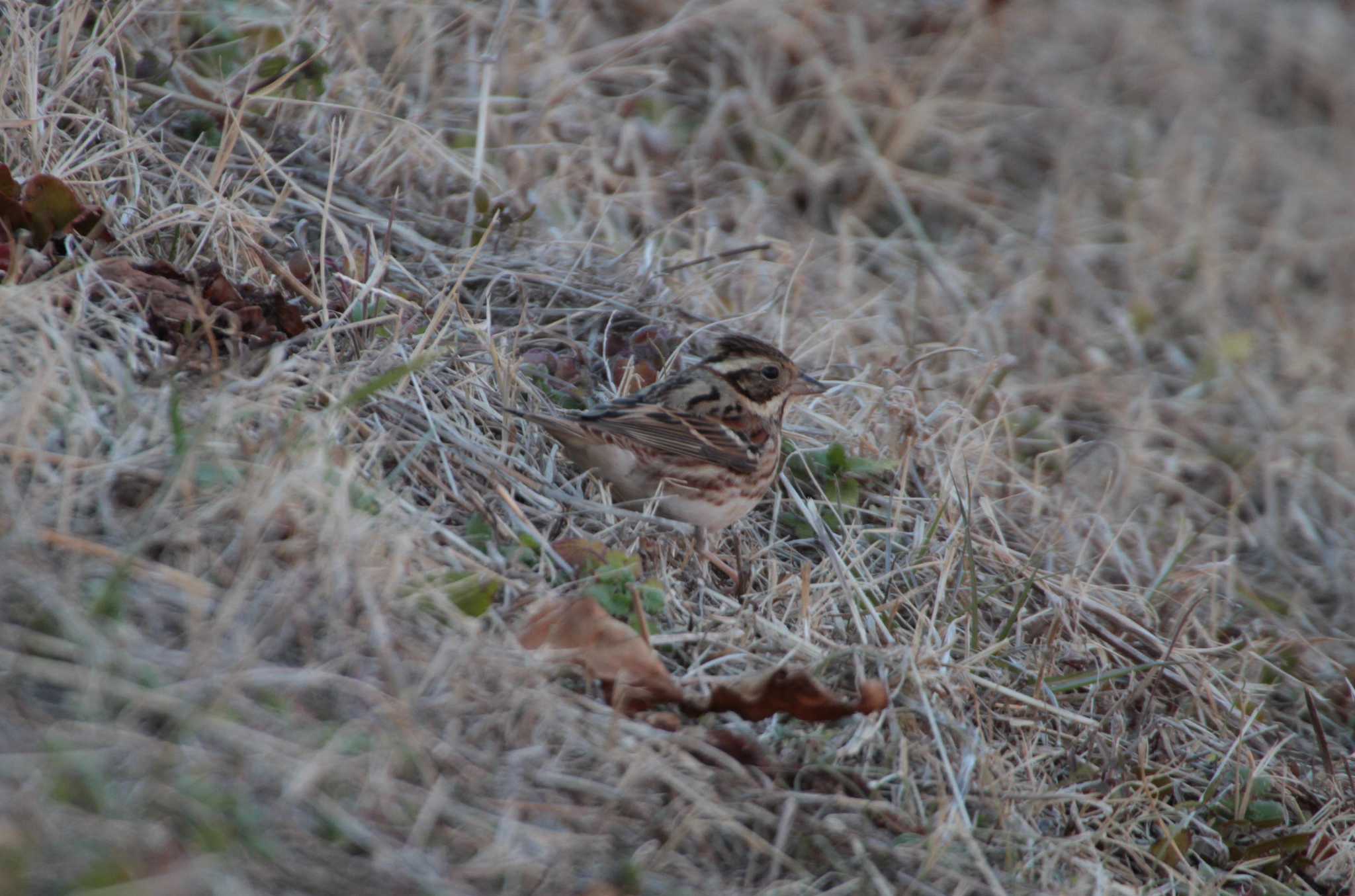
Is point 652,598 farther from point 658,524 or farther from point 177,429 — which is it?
point 177,429

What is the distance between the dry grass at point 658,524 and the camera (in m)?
3.00

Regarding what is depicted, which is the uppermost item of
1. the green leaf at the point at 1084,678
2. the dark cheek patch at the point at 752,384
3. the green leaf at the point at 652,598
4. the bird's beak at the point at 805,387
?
the green leaf at the point at 652,598

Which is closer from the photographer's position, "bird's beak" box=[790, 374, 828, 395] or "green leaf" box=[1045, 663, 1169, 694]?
"green leaf" box=[1045, 663, 1169, 694]

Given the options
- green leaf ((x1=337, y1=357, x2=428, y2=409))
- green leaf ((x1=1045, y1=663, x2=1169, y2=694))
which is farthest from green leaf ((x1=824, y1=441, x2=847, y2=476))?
green leaf ((x1=337, y1=357, x2=428, y2=409))

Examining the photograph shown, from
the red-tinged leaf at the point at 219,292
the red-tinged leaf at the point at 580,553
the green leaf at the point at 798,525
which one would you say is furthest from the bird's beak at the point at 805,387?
the red-tinged leaf at the point at 219,292

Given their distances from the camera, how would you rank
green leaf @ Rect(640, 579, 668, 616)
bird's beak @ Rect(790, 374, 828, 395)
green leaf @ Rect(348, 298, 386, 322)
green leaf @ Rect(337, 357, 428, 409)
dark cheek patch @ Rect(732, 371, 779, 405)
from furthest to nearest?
bird's beak @ Rect(790, 374, 828, 395)
dark cheek patch @ Rect(732, 371, 779, 405)
green leaf @ Rect(348, 298, 386, 322)
green leaf @ Rect(640, 579, 668, 616)
green leaf @ Rect(337, 357, 428, 409)

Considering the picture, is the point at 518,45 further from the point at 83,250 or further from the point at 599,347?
the point at 83,250

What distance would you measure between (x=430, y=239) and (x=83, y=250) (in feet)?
5.34

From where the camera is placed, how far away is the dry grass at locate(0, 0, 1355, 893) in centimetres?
300

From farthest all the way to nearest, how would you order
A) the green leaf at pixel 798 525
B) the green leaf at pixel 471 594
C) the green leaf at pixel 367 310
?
the green leaf at pixel 798 525, the green leaf at pixel 367 310, the green leaf at pixel 471 594

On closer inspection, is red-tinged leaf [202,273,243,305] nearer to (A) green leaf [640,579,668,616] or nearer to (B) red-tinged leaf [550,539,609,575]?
(B) red-tinged leaf [550,539,609,575]

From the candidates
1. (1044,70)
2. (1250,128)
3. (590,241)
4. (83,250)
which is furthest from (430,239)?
(1250,128)

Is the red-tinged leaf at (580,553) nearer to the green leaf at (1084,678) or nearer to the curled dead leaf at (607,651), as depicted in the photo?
the curled dead leaf at (607,651)

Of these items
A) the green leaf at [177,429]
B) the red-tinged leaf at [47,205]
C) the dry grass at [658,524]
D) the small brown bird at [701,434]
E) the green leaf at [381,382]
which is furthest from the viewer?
the small brown bird at [701,434]
